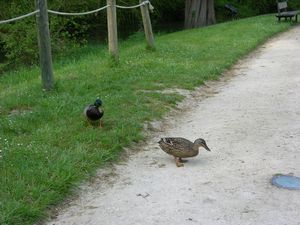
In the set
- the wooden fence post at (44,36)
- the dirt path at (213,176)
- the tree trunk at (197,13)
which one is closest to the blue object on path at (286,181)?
the dirt path at (213,176)

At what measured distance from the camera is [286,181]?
5582 millimetres

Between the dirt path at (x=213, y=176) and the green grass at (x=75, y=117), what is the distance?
0.90 feet

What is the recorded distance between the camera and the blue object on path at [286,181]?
5441 millimetres

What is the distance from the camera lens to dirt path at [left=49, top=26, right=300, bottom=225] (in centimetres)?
489

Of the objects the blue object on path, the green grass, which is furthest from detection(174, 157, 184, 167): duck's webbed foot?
the blue object on path

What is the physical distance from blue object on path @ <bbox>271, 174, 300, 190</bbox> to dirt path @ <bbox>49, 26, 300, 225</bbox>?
0.29ft

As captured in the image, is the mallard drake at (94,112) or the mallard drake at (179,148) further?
the mallard drake at (94,112)

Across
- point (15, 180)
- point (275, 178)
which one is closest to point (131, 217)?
point (15, 180)

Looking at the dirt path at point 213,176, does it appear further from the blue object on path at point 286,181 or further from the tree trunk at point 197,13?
the tree trunk at point 197,13

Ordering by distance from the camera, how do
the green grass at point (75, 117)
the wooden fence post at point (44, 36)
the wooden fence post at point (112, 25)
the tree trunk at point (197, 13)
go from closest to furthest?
the green grass at point (75, 117)
the wooden fence post at point (44, 36)
the wooden fence post at point (112, 25)
the tree trunk at point (197, 13)

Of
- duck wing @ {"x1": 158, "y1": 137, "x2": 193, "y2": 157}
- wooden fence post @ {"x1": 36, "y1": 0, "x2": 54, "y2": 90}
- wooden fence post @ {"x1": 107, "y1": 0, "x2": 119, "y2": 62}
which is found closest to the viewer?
duck wing @ {"x1": 158, "y1": 137, "x2": 193, "y2": 157}

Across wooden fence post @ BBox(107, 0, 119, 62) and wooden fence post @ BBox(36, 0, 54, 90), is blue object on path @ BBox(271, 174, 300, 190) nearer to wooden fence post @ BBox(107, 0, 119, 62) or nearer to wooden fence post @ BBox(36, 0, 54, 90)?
wooden fence post @ BBox(36, 0, 54, 90)

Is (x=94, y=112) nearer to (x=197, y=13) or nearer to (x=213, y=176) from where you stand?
(x=213, y=176)

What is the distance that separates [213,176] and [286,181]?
2.50ft
